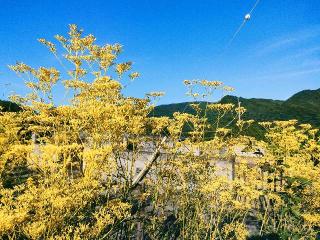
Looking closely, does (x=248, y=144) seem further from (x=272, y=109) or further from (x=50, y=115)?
(x=272, y=109)

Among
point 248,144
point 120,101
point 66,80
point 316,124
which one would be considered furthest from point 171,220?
point 316,124

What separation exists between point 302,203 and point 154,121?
3.59 meters

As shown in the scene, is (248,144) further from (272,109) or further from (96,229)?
(272,109)

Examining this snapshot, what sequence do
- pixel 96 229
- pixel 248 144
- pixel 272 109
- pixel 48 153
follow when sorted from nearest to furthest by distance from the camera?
pixel 96 229, pixel 48 153, pixel 248 144, pixel 272 109

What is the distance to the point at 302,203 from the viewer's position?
288 inches

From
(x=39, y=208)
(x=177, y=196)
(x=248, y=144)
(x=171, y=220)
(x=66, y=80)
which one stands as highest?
(x=66, y=80)

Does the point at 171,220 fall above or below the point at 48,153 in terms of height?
below

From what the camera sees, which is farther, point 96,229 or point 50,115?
point 50,115

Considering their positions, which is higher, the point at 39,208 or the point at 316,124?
the point at 316,124

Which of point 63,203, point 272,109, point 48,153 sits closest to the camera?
point 63,203

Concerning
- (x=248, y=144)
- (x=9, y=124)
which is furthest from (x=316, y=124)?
(x=9, y=124)

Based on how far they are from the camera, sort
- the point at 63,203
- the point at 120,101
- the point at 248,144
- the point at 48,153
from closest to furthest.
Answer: the point at 63,203, the point at 48,153, the point at 120,101, the point at 248,144

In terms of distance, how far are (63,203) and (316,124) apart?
1713cm

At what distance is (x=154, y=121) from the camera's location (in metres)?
6.47
